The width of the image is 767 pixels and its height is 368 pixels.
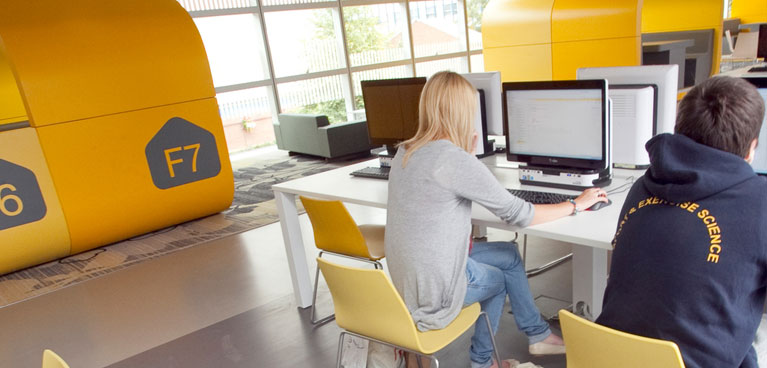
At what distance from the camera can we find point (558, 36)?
6.22m

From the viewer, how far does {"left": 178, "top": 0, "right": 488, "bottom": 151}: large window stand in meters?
8.28

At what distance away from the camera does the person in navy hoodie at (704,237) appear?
1.23m

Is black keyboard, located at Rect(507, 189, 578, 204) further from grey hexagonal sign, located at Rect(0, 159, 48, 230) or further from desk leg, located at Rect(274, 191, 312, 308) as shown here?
grey hexagonal sign, located at Rect(0, 159, 48, 230)

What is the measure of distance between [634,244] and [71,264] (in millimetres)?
4478

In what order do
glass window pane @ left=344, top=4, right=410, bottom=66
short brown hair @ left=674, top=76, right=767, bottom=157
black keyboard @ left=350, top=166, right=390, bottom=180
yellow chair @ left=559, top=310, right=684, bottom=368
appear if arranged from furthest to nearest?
1. glass window pane @ left=344, top=4, right=410, bottom=66
2. black keyboard @ left=350, top=166, right=390, bottom=180
3. short brown hair @ left=674, top=76, right=767, bottom=157
4. yellow chair @ left=559, top=310, right=684, bottom=368

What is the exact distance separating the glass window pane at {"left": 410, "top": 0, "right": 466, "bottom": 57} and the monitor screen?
772 centimetres

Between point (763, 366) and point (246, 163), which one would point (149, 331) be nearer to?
point (763, 366)

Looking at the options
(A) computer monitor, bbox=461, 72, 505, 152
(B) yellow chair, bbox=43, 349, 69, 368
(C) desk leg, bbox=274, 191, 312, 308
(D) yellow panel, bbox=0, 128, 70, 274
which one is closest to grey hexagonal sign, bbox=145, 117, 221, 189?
(D) yellow panel, bbox=0, 128, 70, 274

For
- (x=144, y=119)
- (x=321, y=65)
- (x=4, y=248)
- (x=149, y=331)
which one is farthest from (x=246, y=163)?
(x=149, y=331)


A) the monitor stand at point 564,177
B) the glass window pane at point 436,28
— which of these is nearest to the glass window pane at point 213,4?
the glass window pane at point 436,28

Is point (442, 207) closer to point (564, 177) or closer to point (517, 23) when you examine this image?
point (564, 177)

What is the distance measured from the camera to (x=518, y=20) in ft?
21.9

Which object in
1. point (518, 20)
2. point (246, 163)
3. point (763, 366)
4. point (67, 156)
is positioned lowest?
point (246, 163)

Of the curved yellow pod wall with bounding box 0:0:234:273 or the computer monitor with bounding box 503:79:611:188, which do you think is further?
the curved yellow pod wall with bounding box 0:0:234:273
